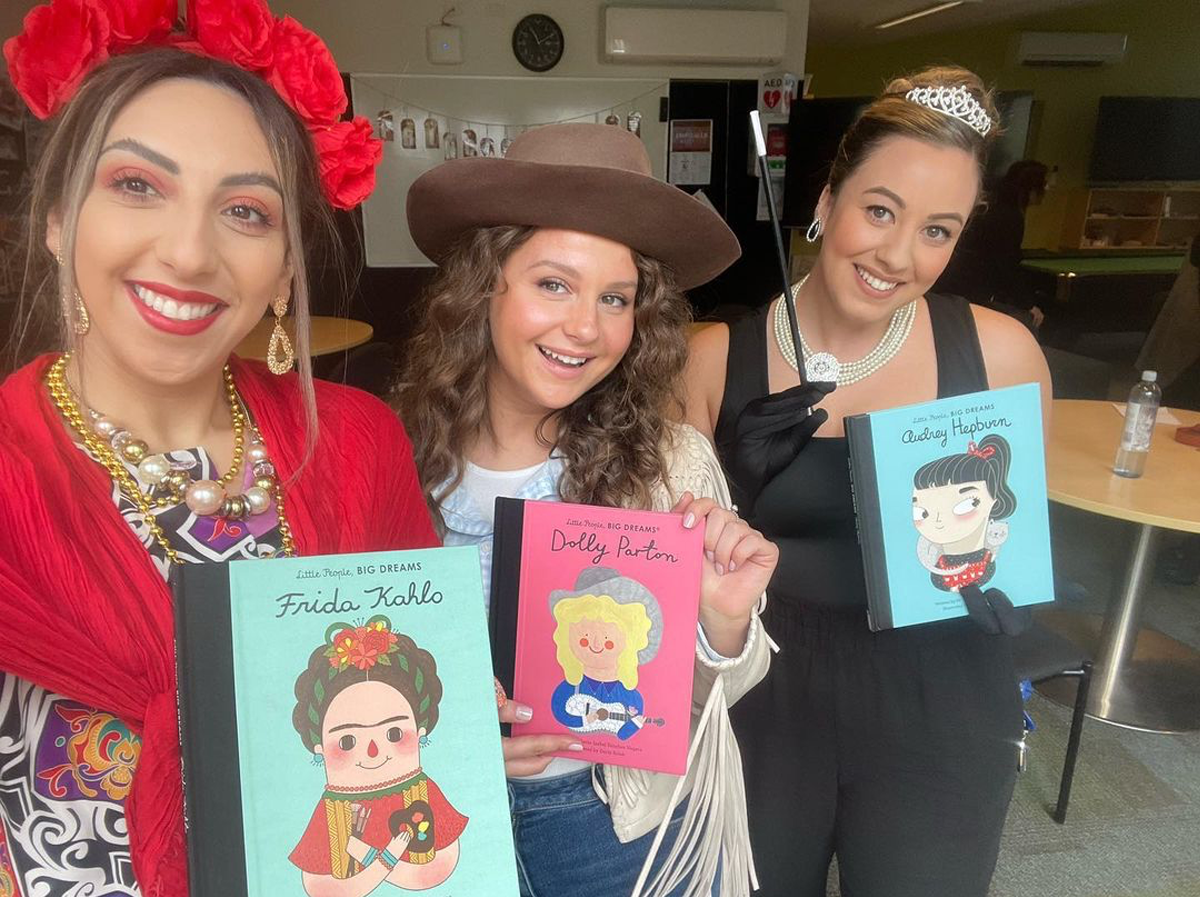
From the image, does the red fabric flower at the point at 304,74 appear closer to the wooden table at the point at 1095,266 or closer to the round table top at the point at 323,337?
the round table top at the point at 323,337

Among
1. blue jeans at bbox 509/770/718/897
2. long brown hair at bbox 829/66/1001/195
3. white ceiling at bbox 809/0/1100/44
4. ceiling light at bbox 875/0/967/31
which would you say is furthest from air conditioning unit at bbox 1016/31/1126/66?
blue jeans at bbox 509/770/718/897

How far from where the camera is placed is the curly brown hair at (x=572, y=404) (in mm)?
1265

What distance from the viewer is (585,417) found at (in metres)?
1.34

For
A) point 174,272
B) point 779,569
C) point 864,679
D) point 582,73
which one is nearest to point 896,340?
point 779,569

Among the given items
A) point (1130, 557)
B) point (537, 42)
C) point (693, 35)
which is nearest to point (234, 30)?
point (1130, 557)

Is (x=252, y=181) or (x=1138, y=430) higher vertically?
(x=252, y=181)

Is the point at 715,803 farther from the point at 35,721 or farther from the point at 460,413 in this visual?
the point at 35,721

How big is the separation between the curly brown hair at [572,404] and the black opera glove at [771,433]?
196 millimetres

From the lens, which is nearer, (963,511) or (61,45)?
(61,45)

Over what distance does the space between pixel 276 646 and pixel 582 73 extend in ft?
18.4

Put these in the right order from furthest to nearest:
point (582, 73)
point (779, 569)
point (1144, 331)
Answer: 1. point (1144, 331)
2. point (582, 73)
3. point (779, 569)

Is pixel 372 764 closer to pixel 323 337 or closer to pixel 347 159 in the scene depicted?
pixel 347 159

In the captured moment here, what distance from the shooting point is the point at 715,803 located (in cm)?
115

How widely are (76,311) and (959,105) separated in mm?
1455
